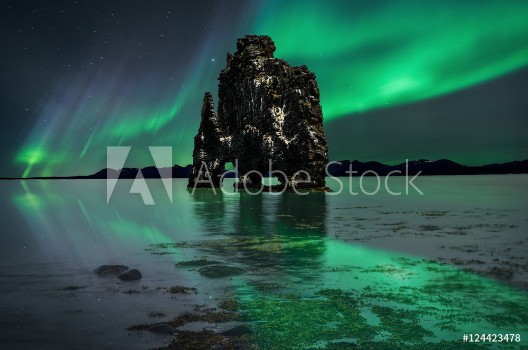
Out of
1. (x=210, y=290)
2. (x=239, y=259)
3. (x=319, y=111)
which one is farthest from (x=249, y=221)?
(x=319, y=111)

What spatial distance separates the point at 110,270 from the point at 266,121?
76.4 metres

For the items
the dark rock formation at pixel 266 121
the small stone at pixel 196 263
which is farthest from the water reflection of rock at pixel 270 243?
the dark rock formation at pixel 266 121

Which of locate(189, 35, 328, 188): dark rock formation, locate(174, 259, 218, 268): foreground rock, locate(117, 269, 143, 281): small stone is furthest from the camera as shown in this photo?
locate(189, 35, 328, 188): dark rock formation

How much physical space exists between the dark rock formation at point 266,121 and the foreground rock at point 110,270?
228 ft

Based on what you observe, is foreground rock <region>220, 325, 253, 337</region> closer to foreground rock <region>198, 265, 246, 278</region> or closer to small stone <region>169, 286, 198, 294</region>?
small stone <region>169, 286, 198, 294</region>

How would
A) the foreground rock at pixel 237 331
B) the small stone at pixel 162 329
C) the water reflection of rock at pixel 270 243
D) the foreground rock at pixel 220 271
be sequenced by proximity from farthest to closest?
the water reflection of rock at pixel 270 243 < the foreground rock at pixel 220 271 < the small stone at pixel 162 329 < the foreground rock at pixel 237 331

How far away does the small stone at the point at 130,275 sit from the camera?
17266 millimetres

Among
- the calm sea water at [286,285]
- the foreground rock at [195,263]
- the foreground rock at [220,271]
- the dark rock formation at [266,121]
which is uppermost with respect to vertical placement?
the dark rock formation at [266,121]

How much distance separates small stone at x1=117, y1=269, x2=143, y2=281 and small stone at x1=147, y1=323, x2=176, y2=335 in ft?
20.1

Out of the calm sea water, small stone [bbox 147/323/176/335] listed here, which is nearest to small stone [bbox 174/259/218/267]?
the calm sea water

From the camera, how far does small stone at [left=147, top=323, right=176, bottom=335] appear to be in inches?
443

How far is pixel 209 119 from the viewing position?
109 m

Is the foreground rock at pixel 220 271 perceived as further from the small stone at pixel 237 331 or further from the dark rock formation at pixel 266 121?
the dark rock formation at pixel 266 121

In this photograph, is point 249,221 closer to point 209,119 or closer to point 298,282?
point 298,282
